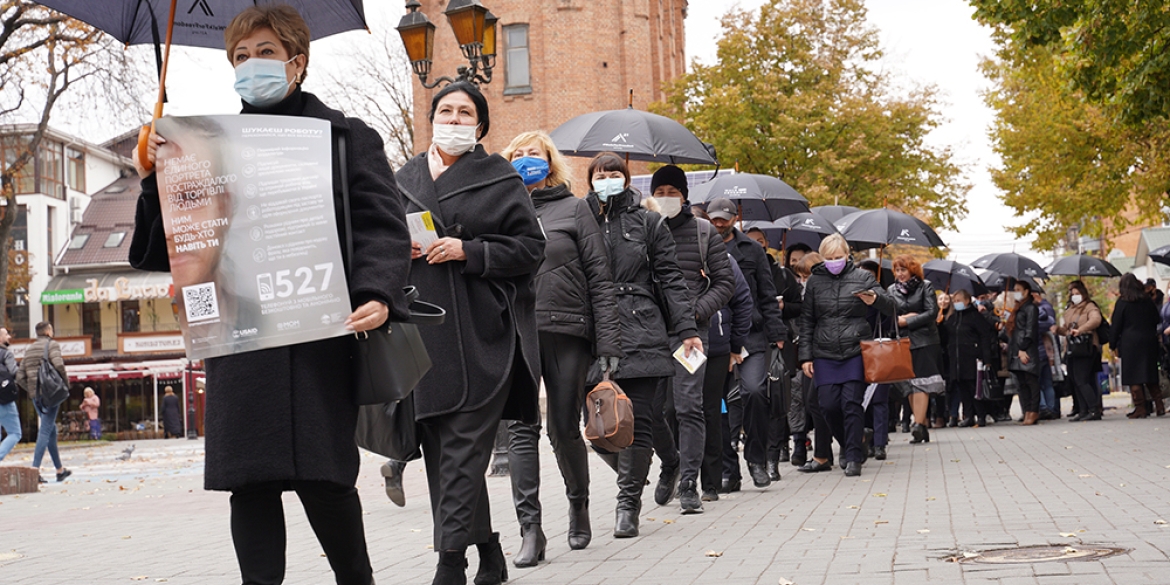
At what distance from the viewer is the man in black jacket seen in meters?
11.3

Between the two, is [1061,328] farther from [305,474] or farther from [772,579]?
[305,474]

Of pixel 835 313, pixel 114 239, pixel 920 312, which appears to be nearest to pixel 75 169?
pixel 114 239

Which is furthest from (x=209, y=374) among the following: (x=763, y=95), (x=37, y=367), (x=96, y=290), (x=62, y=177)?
(x=62, y=177)

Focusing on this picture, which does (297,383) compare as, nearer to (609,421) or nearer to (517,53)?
(609,421)

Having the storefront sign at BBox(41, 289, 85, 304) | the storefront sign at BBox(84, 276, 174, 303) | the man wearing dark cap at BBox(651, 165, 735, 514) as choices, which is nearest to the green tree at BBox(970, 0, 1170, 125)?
the man wearing dark cap at BBox(651, 165, 735, 514)

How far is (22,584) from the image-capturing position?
736cm

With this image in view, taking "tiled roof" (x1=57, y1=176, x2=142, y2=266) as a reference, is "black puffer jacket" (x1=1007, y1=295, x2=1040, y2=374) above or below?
below

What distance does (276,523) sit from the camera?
418cm

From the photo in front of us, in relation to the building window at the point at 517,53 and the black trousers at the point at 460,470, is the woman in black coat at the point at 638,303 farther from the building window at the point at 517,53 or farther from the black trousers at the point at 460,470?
the building window at the point at 517,53

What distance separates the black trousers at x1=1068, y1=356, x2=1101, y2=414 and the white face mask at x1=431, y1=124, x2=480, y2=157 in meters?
18.3

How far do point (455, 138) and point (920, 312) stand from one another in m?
11.3

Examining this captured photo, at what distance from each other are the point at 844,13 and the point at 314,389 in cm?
3995

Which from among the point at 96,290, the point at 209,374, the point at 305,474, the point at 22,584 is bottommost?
the point at 22,584

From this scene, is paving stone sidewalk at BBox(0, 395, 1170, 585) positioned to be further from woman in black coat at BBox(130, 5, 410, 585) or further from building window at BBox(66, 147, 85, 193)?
building window at BBox(66, 147, 85, 193)
